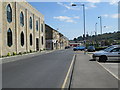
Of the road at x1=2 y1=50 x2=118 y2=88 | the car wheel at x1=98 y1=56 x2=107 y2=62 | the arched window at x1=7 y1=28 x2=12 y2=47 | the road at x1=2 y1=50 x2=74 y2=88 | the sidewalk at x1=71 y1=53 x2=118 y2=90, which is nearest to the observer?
the sidewalk at x1=71 y1=53 x2=118 y2=90

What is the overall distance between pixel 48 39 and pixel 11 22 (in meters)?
49.5

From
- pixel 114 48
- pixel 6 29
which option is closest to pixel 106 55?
pixel 114 48

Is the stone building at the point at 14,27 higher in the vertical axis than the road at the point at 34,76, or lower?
higher

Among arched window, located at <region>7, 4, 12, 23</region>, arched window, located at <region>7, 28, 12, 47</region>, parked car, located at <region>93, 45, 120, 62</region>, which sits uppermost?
arched window, located at <region>7, 4, 12, 23</region>

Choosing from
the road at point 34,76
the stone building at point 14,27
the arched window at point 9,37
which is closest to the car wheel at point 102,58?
the road at point 34,76

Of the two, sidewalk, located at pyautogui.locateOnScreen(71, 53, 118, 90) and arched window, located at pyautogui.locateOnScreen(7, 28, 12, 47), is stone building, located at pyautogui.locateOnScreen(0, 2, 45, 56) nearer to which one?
arched window, located at pyautogui.locateOnScreen(7, 28, 12, 47)

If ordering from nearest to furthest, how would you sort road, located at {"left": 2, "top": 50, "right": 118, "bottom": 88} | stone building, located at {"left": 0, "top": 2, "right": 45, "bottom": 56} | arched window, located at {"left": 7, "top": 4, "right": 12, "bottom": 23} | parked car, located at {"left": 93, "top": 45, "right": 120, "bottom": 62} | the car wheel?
road, located at {"left": 2, "top": 50, "right": 118, "bottom": 88} < parked car, located at {"left": 93, "top": 45, "right": 120, "bottom": 62} < the car wheel < stone building, located at {"left": 0, "top": 2, "right": 45, "bottom": 56} < arched window, located at {"left": 7, "top": 4, "right": 12, "bottom": 23}

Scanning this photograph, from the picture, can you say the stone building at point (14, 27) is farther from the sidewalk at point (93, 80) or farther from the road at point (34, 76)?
the sidewalk at point (93, 80)

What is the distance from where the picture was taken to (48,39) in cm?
8544

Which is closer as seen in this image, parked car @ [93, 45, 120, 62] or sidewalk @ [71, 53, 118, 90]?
sidewalk @ [71, 53, 118, 90]

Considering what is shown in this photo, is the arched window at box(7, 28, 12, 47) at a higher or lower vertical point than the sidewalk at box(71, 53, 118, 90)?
higher

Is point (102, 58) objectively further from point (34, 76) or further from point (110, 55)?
point (34, 76)

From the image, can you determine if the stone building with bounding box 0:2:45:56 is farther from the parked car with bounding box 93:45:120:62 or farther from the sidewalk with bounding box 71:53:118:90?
the sidewalk with bounding box 71:53:118:90

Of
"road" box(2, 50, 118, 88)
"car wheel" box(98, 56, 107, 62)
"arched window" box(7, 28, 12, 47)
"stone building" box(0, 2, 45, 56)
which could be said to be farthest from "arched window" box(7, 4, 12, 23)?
"road" box(2, 50, 118, 88)
